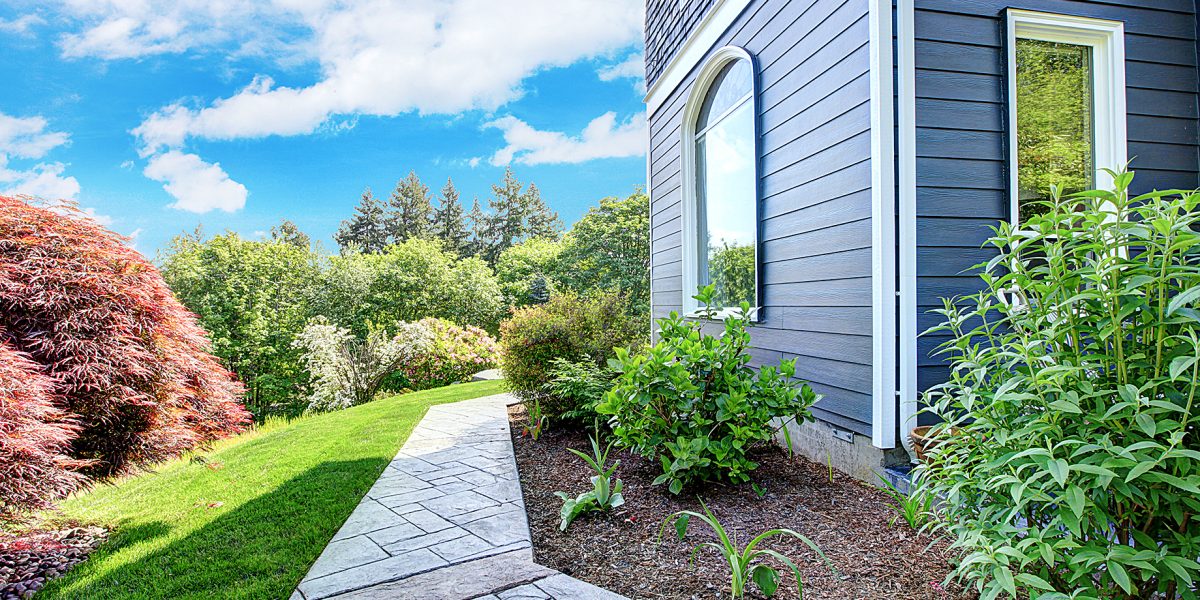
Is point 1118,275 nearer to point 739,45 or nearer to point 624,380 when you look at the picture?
point 624,380

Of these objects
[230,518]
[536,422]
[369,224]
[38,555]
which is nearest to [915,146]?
[536,422]

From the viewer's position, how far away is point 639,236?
53.7 ft

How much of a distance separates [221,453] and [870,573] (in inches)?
236

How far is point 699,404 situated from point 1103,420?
6.20 feet

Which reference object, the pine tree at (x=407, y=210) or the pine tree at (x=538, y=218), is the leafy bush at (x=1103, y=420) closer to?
the pine tree at (x=538, y=218)

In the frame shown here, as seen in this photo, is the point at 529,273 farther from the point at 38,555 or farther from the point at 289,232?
the point at 38,555

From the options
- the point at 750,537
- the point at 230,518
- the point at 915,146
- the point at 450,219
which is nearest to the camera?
the point at 750,537

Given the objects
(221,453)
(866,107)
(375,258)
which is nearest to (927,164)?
(866,107)

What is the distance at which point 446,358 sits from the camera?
11438 mm

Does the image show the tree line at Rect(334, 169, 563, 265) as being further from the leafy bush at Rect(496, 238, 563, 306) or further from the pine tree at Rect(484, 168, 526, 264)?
the leafy bush at Rect(496, 238, 563, 306)

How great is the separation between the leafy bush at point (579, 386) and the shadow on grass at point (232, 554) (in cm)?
157

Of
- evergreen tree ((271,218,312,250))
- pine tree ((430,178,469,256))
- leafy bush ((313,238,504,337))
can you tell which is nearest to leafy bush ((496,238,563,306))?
leafy bush ((313,238,504,337))

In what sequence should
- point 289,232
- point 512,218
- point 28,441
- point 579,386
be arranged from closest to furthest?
point 28,441 < point 579,386 < point 512,218 < point 289,232

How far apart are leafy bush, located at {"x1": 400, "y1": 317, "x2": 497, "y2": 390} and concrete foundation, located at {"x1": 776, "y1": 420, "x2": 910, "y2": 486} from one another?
8518 mm
